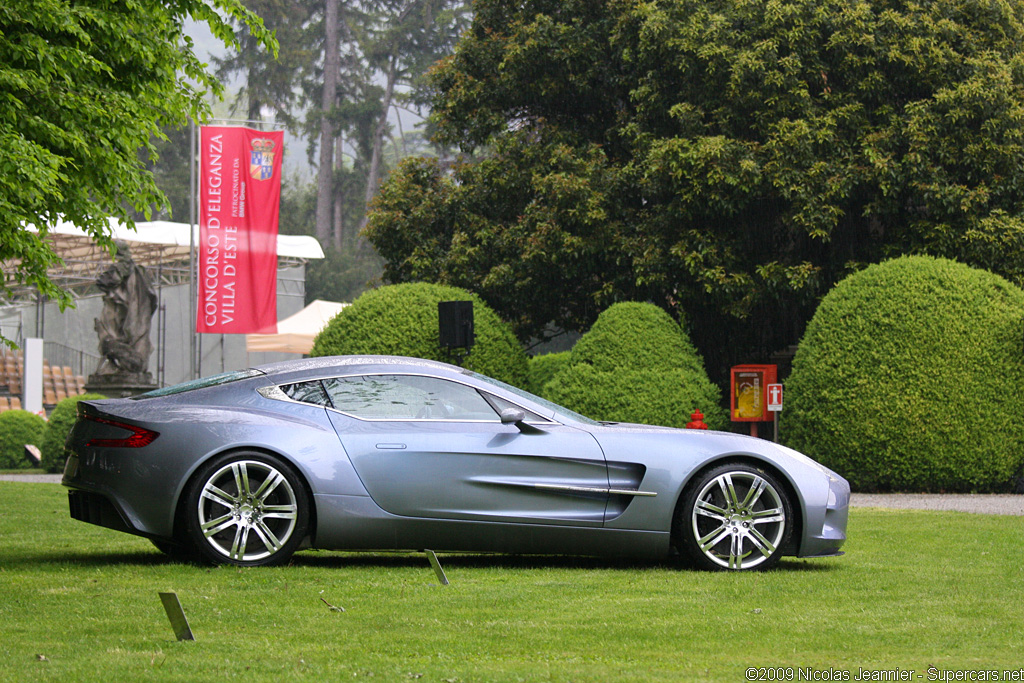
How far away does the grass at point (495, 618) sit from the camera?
4.26 m

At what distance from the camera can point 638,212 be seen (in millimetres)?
22328

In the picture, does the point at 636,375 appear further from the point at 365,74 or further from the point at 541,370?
the point at 365,74

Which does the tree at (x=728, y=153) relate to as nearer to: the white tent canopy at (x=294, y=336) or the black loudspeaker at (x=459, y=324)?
the black loudspeaker at (x=459, y=324)

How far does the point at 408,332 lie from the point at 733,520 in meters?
12.8

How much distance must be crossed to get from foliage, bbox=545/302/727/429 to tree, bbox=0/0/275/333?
8230mm

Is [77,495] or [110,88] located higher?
[110,88]

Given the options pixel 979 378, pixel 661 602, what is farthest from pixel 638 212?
pixel 661 602

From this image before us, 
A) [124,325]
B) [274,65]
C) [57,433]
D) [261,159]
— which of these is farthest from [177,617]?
[274,65]

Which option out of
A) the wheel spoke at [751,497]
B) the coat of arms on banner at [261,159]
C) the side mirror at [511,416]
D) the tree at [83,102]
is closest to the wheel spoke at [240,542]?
the side mirror at [511,416]

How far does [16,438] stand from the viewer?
24953mm

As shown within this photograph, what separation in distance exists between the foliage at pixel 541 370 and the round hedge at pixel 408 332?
0.57 m

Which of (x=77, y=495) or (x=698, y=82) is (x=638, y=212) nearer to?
(x=698, y=82)

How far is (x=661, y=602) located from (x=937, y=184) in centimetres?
1523

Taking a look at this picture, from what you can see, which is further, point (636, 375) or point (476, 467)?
point (636, 375)
